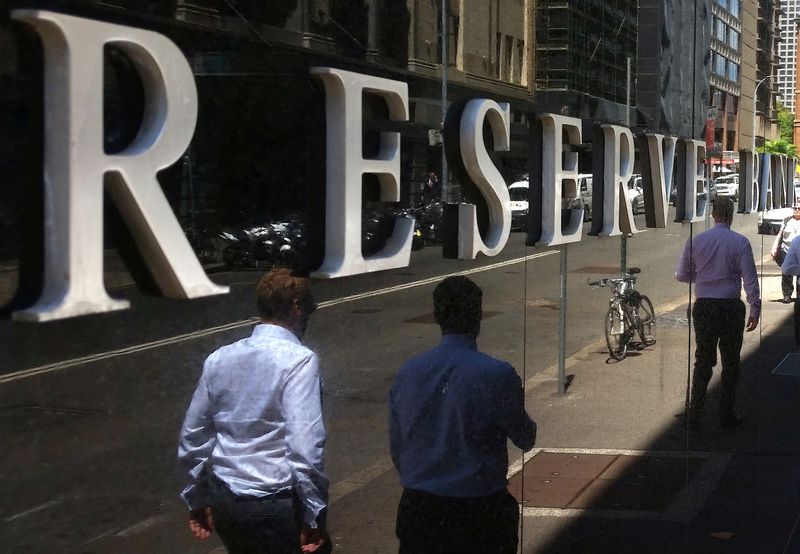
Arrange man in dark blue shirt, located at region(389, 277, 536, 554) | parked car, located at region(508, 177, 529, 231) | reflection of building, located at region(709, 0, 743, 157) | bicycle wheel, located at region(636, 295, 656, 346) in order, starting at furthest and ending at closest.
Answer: reflection of building, located at region(709, 0, 743, 157), bicycle wheel, located at region(636, 295, 656, 346), parked car, located at region(508, 177, 529, 231), man in dark blue shirt, located at region(389, 277, 536, 554)

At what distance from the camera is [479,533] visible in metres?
4.01

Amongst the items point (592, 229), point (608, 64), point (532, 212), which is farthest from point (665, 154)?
point (532, 212)

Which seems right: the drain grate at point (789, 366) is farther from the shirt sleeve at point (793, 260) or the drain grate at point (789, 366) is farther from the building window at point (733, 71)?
the building window at point (733, 71)

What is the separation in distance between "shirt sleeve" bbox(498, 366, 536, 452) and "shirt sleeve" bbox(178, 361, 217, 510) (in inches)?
40.1

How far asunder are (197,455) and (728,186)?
611cm

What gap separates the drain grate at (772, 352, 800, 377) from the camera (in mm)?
10341

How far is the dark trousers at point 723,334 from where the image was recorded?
7652 mm

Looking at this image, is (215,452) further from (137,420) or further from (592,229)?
(592,229)

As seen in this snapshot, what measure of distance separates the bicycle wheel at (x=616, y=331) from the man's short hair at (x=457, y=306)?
2084 mm

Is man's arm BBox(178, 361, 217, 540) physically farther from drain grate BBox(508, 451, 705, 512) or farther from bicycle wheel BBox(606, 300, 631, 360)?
bicycle wheel BBox(606, 300, 631, 360)

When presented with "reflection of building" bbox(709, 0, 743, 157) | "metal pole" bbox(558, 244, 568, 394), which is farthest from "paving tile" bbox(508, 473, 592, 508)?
"reflection of building" bbox(709, 0, 743, 157)

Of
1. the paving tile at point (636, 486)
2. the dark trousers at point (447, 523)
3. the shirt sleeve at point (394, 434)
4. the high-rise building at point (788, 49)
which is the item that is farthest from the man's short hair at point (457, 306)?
the high-rise building at point (788, 49)

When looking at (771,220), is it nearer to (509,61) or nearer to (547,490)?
(547,490)

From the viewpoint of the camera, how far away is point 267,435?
139 inches
